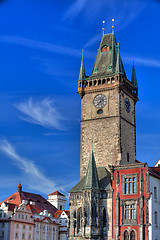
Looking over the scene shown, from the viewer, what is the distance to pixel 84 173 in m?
86.8

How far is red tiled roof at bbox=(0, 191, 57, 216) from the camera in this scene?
4491 inches

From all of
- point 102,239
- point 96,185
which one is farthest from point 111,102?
point 102,239

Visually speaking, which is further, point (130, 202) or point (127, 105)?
point (127, 105)

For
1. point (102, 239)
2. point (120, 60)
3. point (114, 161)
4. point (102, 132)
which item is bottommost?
point (102, 239)

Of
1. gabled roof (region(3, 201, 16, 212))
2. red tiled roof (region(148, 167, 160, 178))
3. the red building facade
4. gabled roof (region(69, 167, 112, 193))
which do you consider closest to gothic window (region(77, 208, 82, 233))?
gabled roof (region(69, 167, 112, 193))

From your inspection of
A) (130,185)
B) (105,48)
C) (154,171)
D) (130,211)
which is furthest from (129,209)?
(105,48)

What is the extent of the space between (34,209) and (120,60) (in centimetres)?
4620

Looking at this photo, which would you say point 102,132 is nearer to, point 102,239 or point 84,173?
point 84,173

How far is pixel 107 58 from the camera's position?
9319 centimetres

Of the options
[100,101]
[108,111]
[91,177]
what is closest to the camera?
[91,177]

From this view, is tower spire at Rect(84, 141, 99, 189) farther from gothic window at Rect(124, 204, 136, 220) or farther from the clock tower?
gothic window at Rect(124, 204, 136, 220)

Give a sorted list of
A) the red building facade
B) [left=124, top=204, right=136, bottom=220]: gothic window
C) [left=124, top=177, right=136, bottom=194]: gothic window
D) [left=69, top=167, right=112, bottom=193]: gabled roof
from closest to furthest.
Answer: the red building facade
[left=124, top=204, right=136, bottom=220]: gothic window
[left=124, top=177, right=136, bottom=194]: gothic window
[left=69, top=167, right=112, bottom=193]: gabled roof

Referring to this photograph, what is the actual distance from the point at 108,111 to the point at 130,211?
815 inches

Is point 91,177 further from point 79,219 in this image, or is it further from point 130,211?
point 130,211
